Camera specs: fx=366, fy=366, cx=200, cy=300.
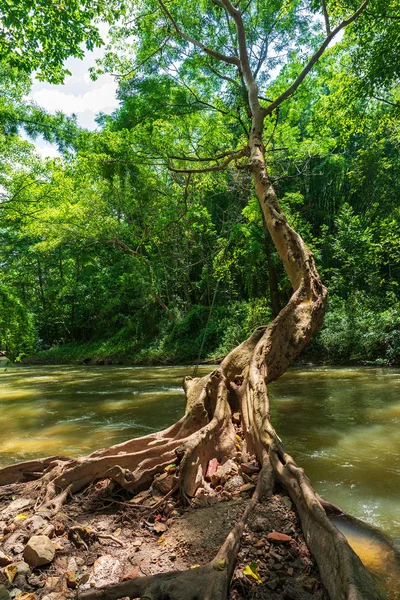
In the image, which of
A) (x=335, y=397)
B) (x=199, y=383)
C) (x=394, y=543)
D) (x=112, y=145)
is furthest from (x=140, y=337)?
(x=394, y=543)

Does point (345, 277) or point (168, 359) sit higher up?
point (345, 277)

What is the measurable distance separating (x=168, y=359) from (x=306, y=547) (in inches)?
653

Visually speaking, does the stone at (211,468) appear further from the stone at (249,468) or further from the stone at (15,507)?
the stone at (15,507)

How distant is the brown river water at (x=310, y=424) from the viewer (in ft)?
10.9

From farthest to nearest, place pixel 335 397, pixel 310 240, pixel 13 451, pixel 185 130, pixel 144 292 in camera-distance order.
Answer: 1. pixel 144 292
2. pixel 310 240
3. pixel 185 130
4. pixel 335 397
5. pixel 13 451

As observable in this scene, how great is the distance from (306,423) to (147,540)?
13.6 feet

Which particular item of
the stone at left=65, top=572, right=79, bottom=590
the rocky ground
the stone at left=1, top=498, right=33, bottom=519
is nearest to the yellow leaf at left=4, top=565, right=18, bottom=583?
the rocky ground

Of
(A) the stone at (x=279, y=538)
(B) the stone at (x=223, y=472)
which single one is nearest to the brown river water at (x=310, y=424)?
(A) the stone at (x=279, y=538)

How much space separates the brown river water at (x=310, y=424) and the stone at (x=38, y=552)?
1898 millimetres

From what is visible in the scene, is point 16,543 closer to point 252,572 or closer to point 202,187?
point 252,572

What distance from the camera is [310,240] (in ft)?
58.5

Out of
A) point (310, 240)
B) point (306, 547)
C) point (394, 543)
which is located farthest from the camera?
point (310, 240)

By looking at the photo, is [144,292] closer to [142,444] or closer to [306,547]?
[142,444]

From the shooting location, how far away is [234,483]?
3027 mm
